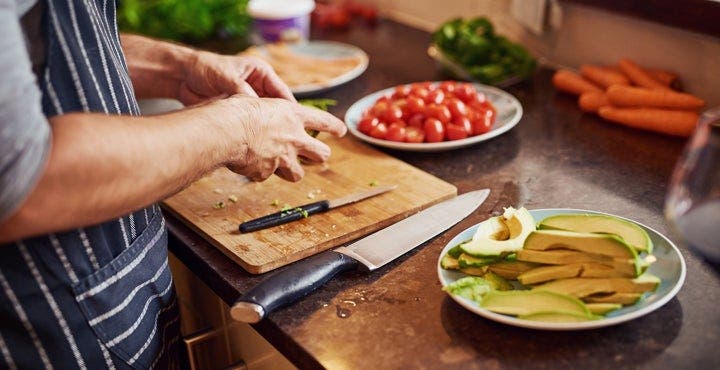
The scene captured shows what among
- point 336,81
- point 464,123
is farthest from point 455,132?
point 336,81

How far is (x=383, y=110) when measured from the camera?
144 cm

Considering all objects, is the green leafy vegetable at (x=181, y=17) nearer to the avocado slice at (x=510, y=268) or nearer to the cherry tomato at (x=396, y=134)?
the cherry tomato at (x=396, y=134)

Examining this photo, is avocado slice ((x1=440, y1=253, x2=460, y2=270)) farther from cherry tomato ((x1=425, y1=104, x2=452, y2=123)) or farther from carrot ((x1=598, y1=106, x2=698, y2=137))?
carrot ((x1=598, y1=106, x2=698, y2=137))

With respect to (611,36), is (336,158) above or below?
below

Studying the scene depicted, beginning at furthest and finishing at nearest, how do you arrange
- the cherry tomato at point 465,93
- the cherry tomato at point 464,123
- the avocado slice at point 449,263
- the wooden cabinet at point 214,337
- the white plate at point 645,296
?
1. the cherry tomato at point 465,93
2. the cherry tomato at point 464,123
3. the wooden cabinet at point 214,337
4. the avocado slice at point 449,263
5. the white plate at point 645,296

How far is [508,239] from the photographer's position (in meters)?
0.96

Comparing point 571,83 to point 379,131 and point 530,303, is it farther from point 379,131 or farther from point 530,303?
point 530,303

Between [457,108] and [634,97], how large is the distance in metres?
0.34

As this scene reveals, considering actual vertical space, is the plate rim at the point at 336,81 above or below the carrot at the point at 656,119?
below

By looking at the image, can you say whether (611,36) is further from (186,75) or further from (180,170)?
(180,170)

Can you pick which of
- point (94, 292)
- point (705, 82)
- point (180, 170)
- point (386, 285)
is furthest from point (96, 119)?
point (705, 82)

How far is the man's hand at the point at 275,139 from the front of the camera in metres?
0.99

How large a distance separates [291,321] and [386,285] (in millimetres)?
140

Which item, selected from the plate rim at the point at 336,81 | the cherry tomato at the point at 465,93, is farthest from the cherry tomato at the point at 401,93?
the plate rim at the point at 336,81
